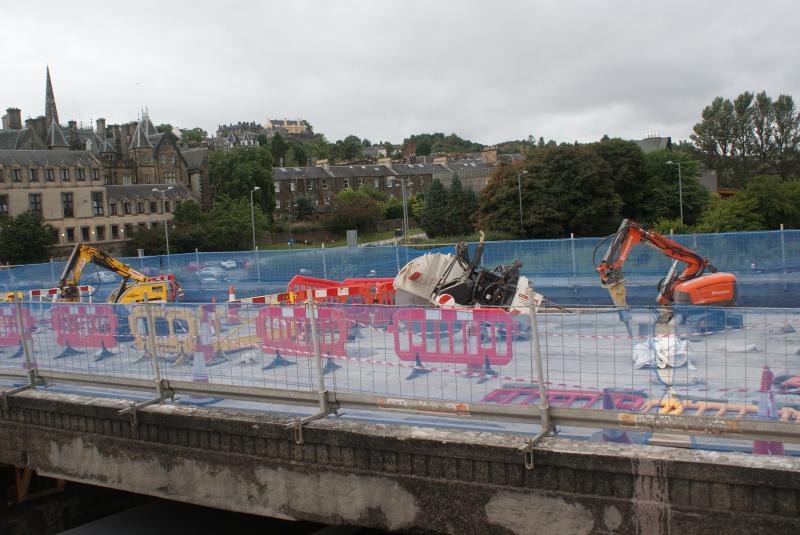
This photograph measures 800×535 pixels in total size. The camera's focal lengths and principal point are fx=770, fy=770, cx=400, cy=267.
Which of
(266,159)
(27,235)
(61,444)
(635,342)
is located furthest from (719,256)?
(266,159)

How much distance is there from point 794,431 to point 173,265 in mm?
30031

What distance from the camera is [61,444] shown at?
396 inches

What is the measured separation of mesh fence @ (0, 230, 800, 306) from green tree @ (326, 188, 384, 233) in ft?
169

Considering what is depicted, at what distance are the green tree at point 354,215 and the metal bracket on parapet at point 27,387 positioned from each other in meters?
74.7

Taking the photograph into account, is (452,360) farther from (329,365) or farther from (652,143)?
(652,143)

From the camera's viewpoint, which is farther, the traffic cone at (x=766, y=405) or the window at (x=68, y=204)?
the window at (x=68, y=204)

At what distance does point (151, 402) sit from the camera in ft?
30.9

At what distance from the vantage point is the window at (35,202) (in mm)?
70562

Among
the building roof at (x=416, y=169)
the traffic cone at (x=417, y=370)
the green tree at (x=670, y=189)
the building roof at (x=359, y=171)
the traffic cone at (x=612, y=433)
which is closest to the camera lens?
the traffic cone at (x=612, y=433)

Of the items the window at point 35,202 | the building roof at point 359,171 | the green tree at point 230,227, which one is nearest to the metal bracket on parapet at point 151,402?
the green tree at point 230,227

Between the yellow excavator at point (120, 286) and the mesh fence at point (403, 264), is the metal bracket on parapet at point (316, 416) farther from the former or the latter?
the mesh fence at point (403, 264)

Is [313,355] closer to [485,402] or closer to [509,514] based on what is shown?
[485,402]

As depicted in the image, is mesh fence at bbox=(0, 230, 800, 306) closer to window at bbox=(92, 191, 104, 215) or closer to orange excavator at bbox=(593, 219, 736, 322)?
orange excavator at bbox=(593, 219, 736, 322)

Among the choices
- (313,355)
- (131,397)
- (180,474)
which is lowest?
(180,474)
